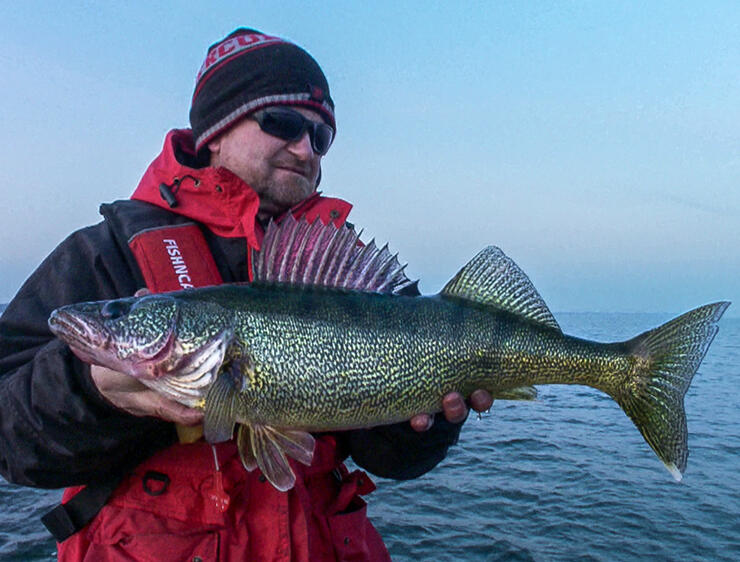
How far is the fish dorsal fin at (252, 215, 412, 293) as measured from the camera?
3.24 m

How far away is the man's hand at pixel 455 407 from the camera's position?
3.20m

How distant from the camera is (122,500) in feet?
Result: 9.98

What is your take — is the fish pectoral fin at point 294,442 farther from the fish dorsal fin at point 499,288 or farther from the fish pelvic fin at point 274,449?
the fish dorsal fin at point 499,288

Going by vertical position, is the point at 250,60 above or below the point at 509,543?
above

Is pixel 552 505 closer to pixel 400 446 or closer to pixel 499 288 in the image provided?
pixel 400 446

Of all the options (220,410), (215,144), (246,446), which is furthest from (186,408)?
(215,144)

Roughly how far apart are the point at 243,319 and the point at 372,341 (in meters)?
0.62

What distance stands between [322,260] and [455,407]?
1020 millimetres

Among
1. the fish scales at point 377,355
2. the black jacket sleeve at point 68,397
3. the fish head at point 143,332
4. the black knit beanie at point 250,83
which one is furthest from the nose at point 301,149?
the fish head at point 143,332

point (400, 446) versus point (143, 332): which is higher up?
point (143, 332)

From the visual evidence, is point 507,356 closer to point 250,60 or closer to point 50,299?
point 50,299

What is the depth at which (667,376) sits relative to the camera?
11.5 feet

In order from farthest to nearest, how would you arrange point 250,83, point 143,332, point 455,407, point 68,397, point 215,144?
point 215,144
point 250,83
point 455,407
point 143,332
point 68,397

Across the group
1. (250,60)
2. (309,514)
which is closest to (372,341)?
(309,514)
